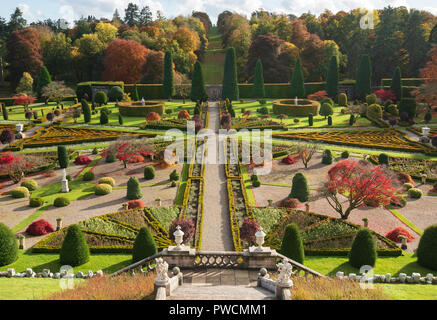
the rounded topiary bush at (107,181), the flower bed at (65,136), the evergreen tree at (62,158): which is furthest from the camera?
the flower bed at (65,136)

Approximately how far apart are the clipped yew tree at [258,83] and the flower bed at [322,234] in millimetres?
51763

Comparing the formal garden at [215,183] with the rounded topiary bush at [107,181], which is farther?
the rounded topiary bush at [107,181]

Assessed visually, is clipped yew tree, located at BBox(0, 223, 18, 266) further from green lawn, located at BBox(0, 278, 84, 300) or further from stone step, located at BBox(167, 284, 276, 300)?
stone step, located at BBox(167, 284, 276, 300)

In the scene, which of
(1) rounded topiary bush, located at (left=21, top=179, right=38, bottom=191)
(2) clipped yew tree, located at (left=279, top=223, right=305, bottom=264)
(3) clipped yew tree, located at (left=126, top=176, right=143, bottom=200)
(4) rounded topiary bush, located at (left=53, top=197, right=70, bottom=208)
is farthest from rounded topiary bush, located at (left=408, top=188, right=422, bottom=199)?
(1) rounded topiary bush, located at (left=21, top=179, right=38, bottom=191)

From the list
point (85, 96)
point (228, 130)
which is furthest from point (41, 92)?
point (228, 130)

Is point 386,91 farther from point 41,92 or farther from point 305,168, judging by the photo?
point 41,92

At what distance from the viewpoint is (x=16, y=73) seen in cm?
8619

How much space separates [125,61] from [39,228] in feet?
202

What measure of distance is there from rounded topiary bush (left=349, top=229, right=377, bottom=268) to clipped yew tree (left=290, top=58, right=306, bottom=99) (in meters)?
57.6

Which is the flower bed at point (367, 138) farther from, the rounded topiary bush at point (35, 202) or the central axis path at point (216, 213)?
the rounded topiary bush at point (35, 202)

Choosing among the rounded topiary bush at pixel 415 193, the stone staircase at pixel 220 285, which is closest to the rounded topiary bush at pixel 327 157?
the rounded topiary bush at pixel 415 193

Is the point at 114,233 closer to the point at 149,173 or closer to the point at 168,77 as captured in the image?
the point at 149,173

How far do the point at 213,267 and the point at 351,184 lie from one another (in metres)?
11.0

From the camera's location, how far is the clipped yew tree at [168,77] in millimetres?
73062
